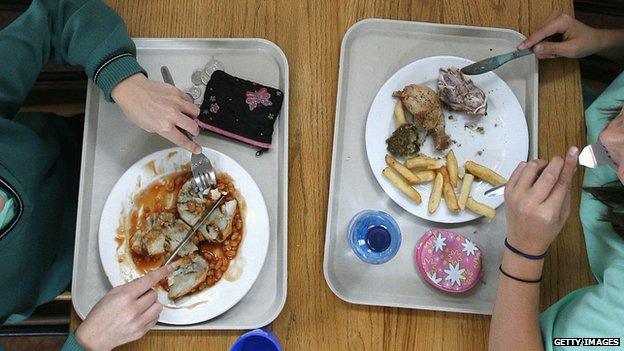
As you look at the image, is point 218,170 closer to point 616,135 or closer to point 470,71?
point 470,71

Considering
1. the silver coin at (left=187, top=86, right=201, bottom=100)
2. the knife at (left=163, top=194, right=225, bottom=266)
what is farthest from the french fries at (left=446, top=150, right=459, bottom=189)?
the silver coin at (left=187, top=86, right=201, bottom=100)

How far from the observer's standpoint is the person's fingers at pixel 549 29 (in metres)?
1.46

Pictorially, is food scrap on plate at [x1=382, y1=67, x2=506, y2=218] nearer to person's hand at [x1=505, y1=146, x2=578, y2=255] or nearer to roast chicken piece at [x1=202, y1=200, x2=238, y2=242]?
person's hand at [x1=505, y1=146, x2=578, y2=255]

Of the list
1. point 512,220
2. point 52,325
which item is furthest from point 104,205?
point 512,220

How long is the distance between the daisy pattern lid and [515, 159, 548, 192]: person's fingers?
0.24m

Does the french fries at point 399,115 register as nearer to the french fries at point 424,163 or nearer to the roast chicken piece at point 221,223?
the french fries at point 424,163

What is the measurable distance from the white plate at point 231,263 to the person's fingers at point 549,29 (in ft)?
2.70

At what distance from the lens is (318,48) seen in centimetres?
150

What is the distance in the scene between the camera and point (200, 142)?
1.45 m

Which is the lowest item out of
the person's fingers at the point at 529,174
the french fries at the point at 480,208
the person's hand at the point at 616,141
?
the french fries at the point at 480,208

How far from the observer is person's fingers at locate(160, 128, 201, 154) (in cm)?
133

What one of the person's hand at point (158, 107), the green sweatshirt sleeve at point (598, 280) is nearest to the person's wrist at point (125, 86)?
the person's hand at point (158, 107)

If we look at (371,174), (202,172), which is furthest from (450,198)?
(202,172)

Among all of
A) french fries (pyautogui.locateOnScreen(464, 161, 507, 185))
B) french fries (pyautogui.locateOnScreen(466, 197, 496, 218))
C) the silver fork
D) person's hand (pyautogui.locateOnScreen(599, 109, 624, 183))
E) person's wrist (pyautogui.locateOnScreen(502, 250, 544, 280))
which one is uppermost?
person's hand (pyautogui.locateOnScreen(599, 109, 624, 183))
